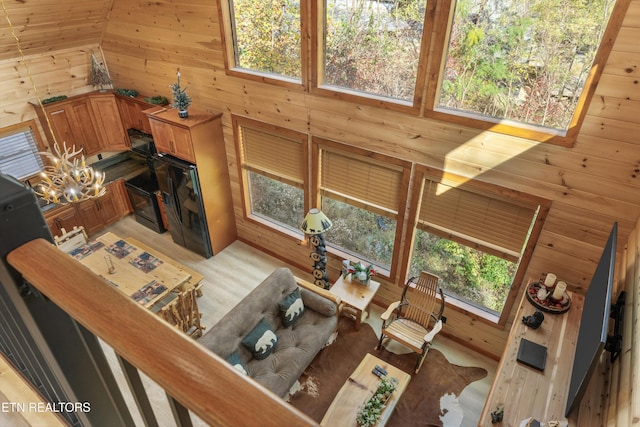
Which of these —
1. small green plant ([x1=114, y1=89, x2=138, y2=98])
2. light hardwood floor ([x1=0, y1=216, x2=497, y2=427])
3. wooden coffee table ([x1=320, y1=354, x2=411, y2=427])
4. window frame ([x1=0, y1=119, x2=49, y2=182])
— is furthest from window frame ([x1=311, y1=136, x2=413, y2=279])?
window frame ([x1=0, y1=119, x2=49, y2=182])

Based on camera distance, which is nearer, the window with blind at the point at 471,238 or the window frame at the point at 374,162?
the window with blind at the point at 471,238

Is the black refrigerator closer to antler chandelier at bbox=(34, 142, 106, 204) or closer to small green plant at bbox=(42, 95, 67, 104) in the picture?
antler chandelier at bbox=(34, 142, 106, 204)

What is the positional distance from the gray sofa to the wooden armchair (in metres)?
0.65

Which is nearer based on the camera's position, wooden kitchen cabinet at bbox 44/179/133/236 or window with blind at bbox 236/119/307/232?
window with blind at bbox 236/119/307/232

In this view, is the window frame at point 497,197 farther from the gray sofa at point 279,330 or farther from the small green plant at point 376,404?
the small green plant at point 376,404

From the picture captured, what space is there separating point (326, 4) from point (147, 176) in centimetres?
427

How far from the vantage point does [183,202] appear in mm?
5598

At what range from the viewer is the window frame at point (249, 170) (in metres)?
4.70

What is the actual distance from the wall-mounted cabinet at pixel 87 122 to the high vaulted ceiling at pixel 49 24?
751 mm

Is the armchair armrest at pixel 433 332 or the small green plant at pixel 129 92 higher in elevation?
the small green plant at pixel 129 92

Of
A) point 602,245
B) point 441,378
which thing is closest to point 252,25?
point 602,245

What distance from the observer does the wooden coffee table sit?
353 cm

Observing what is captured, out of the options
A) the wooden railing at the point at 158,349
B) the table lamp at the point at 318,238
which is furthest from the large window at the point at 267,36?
the wooden railing at the point at 158,349

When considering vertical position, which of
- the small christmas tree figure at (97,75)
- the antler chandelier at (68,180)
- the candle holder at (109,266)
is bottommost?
the candle holder at (109,266)
